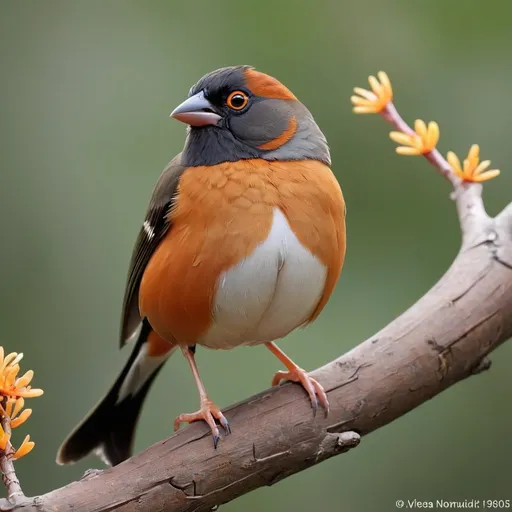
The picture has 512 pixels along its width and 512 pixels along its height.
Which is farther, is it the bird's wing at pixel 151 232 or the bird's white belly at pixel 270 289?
the bird's wing at pixel 151 232

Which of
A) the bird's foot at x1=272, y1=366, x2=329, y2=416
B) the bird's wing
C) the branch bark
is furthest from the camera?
the bird's wing

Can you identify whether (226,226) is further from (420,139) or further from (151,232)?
(420,139)

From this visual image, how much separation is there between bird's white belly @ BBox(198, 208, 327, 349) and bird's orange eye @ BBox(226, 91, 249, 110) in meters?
0.58

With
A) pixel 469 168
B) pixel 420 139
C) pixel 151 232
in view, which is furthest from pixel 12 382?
pixel 469 168

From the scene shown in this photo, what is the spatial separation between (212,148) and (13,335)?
2.08m

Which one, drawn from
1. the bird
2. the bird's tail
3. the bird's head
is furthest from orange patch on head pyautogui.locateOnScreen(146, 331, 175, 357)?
the bird's head

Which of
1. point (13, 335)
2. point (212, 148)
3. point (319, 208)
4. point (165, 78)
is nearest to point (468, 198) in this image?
point (319, 208)

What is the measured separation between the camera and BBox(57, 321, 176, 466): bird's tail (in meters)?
3.92

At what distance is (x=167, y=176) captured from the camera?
374 centimetres

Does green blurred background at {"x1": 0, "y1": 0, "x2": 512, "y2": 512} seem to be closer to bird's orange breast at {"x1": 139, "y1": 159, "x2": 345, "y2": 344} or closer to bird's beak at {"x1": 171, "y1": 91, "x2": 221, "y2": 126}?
bird's orange breast at {"x1": 139, "y1": 159, "x2": 345, "y2": 344}

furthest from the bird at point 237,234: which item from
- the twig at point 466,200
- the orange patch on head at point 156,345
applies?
the twig at point 466,200

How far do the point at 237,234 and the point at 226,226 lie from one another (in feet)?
0.17

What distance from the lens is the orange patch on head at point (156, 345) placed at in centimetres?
407

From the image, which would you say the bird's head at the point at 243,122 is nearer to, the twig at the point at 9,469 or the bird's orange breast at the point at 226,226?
the bird's orange breast at the point at 226,226
